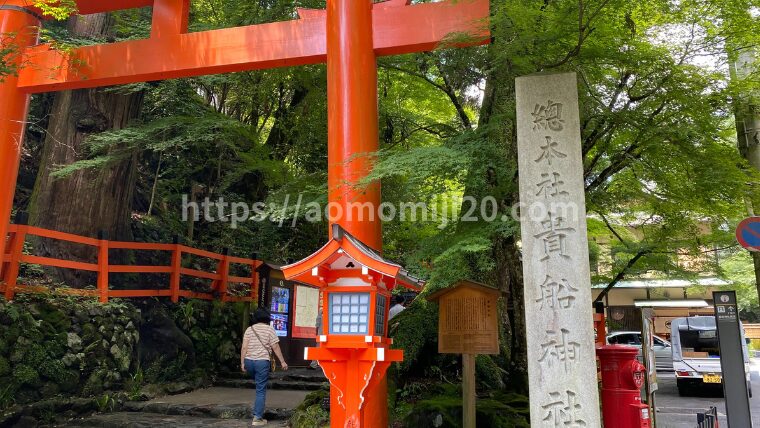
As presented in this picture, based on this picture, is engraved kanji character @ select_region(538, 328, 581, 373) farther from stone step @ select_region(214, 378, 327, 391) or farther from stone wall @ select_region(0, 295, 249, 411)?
stone wall @ select_region(0, 295, 249, 411)

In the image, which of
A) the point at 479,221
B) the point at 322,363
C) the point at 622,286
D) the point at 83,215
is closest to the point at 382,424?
the point at 322,363

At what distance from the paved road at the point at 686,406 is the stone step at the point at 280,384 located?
604 centimetres

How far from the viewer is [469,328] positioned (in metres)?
5.72

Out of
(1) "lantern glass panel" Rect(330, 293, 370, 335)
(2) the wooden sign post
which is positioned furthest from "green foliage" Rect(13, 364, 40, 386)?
(2) the wooden sign post

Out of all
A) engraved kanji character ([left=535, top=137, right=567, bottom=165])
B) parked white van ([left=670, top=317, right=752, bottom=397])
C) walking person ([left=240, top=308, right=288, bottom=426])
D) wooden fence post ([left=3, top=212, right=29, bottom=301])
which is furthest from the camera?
parked white van ([left=670, top=317, right=752, bottom=397])

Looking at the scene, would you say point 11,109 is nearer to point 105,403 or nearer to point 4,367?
point 4,367

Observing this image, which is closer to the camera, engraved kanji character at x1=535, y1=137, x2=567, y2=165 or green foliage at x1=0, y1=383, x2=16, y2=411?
engraved kanji character at x1=535, y1=137, x2=567, y2=165

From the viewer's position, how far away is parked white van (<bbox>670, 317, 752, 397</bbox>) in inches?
496

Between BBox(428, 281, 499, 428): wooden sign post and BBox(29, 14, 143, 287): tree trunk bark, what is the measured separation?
6.97 m

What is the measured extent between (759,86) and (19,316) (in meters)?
10.1

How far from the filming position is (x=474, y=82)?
7.97 m

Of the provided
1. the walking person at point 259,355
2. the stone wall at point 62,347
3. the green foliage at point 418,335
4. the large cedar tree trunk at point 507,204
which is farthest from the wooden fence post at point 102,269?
the large cedar tree trunk at point 507,204

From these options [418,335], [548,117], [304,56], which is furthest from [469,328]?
[304,56]

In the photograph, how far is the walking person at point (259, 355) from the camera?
7.32 m
